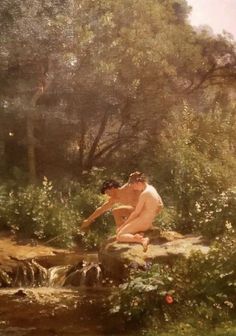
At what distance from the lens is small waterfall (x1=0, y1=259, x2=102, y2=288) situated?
6875mm

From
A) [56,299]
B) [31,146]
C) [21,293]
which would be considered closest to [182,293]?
[56,299]

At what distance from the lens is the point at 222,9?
9.60 m

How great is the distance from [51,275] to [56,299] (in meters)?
1.34

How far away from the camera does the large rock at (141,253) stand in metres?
6.23

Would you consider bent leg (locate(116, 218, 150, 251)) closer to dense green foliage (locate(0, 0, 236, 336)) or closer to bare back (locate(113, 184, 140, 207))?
bare back (locate(113, 184, 140, 207))

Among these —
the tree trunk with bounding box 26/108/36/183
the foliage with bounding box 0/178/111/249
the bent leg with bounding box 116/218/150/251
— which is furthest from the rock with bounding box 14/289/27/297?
the tree trunk with bounding box 26/108/36/183

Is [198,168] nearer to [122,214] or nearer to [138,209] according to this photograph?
[122,214]

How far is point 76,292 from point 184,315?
214cm

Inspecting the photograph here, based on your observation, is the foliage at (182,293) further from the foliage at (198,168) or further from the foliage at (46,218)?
the foliage at (46,218)

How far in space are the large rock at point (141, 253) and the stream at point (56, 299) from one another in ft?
0.69

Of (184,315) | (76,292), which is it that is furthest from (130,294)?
(76,292)

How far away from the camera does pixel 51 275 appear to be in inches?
292

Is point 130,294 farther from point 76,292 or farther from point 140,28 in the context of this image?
point 140,28

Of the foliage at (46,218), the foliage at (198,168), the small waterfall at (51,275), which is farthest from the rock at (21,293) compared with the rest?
the foliage at (46,218)
